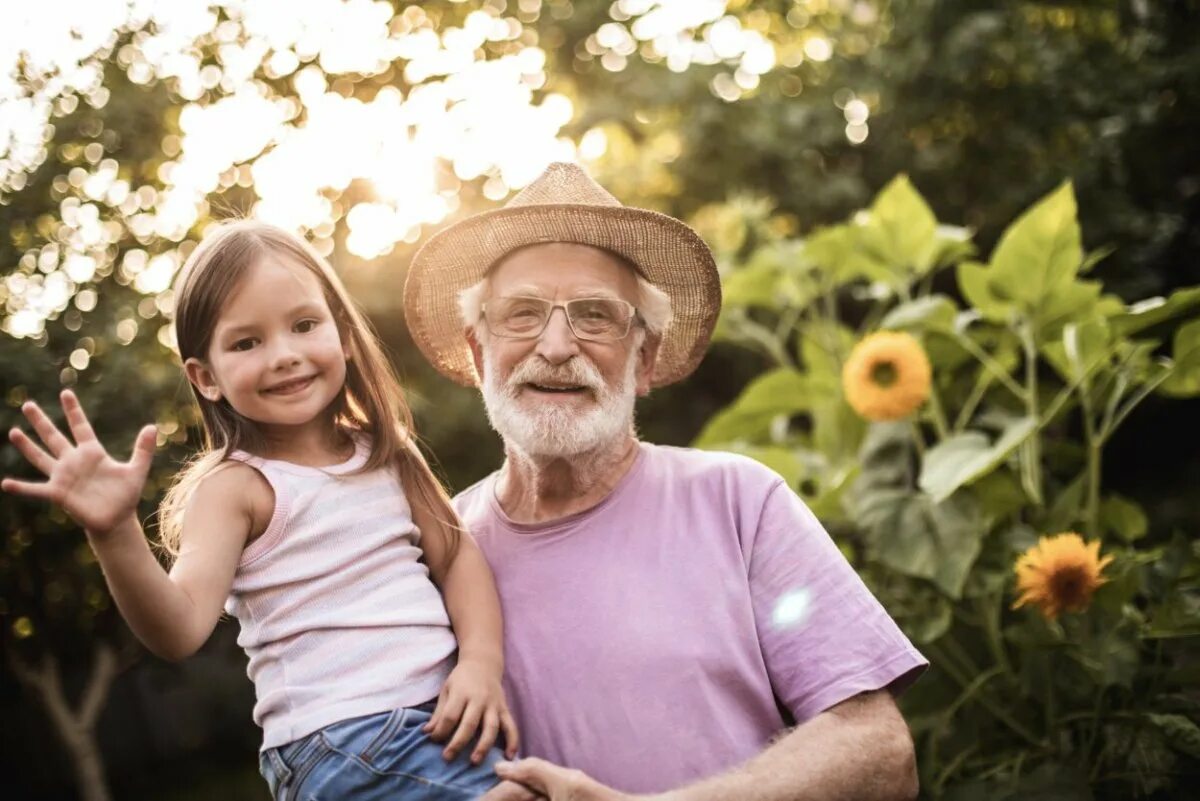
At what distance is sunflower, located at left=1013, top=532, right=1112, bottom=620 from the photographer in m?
2.63

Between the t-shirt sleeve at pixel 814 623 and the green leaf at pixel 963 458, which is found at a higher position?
the t-shirt sleeve at pixel 814 623

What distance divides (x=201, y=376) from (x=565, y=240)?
76 cm

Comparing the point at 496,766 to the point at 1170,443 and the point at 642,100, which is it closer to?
the point at 1170,443

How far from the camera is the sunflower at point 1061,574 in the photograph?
8.64 feet

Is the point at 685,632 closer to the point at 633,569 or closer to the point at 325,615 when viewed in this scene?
the point at 633,569

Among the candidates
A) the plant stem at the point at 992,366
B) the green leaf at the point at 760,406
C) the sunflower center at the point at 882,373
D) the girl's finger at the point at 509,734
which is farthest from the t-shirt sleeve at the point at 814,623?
the green leaf at the point at 760,406

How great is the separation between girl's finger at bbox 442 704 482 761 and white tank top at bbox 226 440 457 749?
82 mm

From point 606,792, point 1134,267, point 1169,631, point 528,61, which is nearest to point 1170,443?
point 1134,267

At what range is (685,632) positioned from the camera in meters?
1.84

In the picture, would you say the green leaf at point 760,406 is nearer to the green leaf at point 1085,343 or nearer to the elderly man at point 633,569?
the green leaf at point 1085,343

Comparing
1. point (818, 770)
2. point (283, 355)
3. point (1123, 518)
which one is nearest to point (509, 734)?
point (818, 770)

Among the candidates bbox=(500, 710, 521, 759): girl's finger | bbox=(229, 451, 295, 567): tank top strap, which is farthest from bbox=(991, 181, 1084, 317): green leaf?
bbox=(229, 451, 295, 567): tank top strap

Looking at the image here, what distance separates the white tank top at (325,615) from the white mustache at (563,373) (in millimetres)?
460

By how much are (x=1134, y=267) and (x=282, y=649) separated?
209 inches
